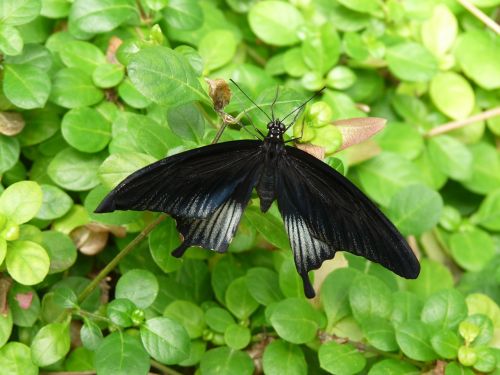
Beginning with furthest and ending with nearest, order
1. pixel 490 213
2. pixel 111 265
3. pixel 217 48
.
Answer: pixel 490 213, pixel 217 48, pixel 111 265

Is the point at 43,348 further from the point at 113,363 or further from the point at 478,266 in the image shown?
the point at 478,266

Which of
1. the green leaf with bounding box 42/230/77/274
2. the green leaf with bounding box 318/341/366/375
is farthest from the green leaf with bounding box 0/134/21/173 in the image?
the green leaf with bounding box 318/341/366/375

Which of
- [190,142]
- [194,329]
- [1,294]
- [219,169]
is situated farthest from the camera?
[194,329]

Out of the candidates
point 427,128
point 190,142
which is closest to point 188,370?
point 190,142

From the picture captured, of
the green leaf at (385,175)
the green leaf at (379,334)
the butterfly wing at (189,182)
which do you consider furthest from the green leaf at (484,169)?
the butterfly wing at (189,182)

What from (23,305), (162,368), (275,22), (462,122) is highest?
(275,22)

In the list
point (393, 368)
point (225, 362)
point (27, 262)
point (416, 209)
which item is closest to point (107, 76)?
point (27, 262)

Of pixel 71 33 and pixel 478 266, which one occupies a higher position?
pixel 71 33

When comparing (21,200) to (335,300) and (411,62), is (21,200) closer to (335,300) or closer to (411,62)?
(335,300)
